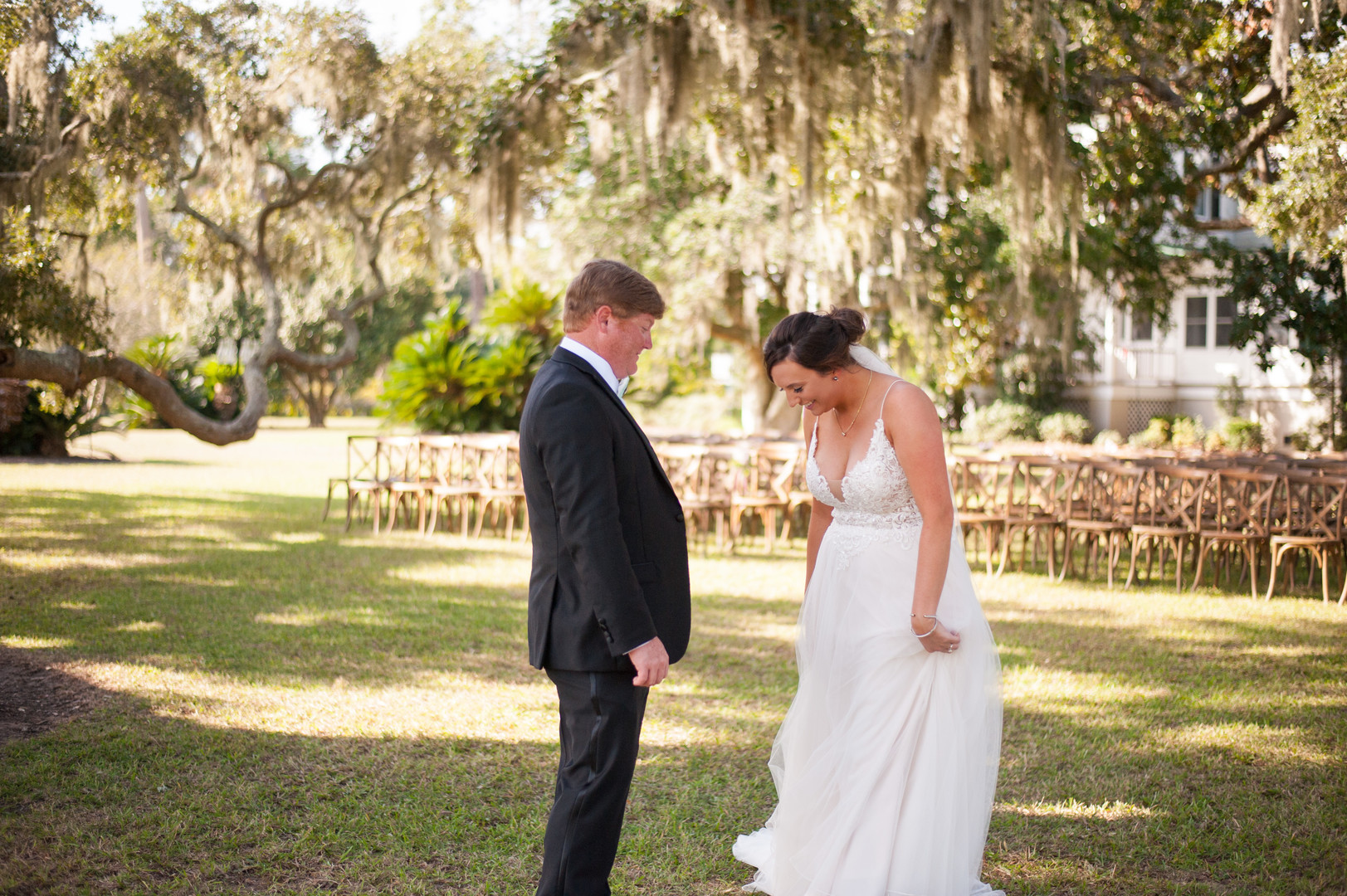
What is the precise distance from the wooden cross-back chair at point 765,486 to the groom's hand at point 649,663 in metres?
7.80

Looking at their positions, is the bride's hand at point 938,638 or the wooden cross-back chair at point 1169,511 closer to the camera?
the bride's hand at point 938,638

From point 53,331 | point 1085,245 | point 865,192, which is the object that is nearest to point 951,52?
point 865,192

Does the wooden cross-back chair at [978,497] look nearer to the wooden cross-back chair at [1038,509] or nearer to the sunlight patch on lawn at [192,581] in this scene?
the wooden cross-back chair at [1038,509]

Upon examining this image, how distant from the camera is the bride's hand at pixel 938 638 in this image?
128 inches

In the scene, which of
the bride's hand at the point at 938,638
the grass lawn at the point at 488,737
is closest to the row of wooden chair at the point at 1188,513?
the grass lawn at the point at 488,737

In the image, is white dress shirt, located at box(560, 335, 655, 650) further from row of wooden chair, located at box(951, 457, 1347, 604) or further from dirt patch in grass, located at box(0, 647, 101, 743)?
row of wooden chair, located at box(951, 457, 1347, 604)

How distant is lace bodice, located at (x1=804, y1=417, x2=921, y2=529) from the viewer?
339 centimetres

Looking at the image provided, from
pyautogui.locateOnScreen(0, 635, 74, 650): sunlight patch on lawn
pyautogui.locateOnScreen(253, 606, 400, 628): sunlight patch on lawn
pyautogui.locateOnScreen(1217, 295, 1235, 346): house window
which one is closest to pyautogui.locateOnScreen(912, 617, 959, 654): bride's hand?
pyautogui.locateOnScreen(253, 606, 400, 628): sunlight patch on lawn

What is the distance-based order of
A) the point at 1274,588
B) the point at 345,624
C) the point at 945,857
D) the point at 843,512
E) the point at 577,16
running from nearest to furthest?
the point at 945,857
the point at 843,512
the point at 345,624
the point at 1274,588
the point at 577,16

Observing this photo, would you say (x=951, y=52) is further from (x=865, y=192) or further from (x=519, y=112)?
(x=519, y=112)

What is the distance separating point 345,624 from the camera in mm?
7277

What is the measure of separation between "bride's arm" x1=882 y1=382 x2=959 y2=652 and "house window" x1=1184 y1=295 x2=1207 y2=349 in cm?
2602

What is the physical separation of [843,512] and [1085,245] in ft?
36.1

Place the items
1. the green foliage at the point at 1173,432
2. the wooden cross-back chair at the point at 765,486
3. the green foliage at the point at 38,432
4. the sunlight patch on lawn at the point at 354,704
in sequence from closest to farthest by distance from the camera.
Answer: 1. the sunlight patch on lawn at the point at 354,704
2. the wooden cross-back chair at the point at 765,486
3. the green foliage at the point at 38,432
4. the green foliage at the point at 1173,432
